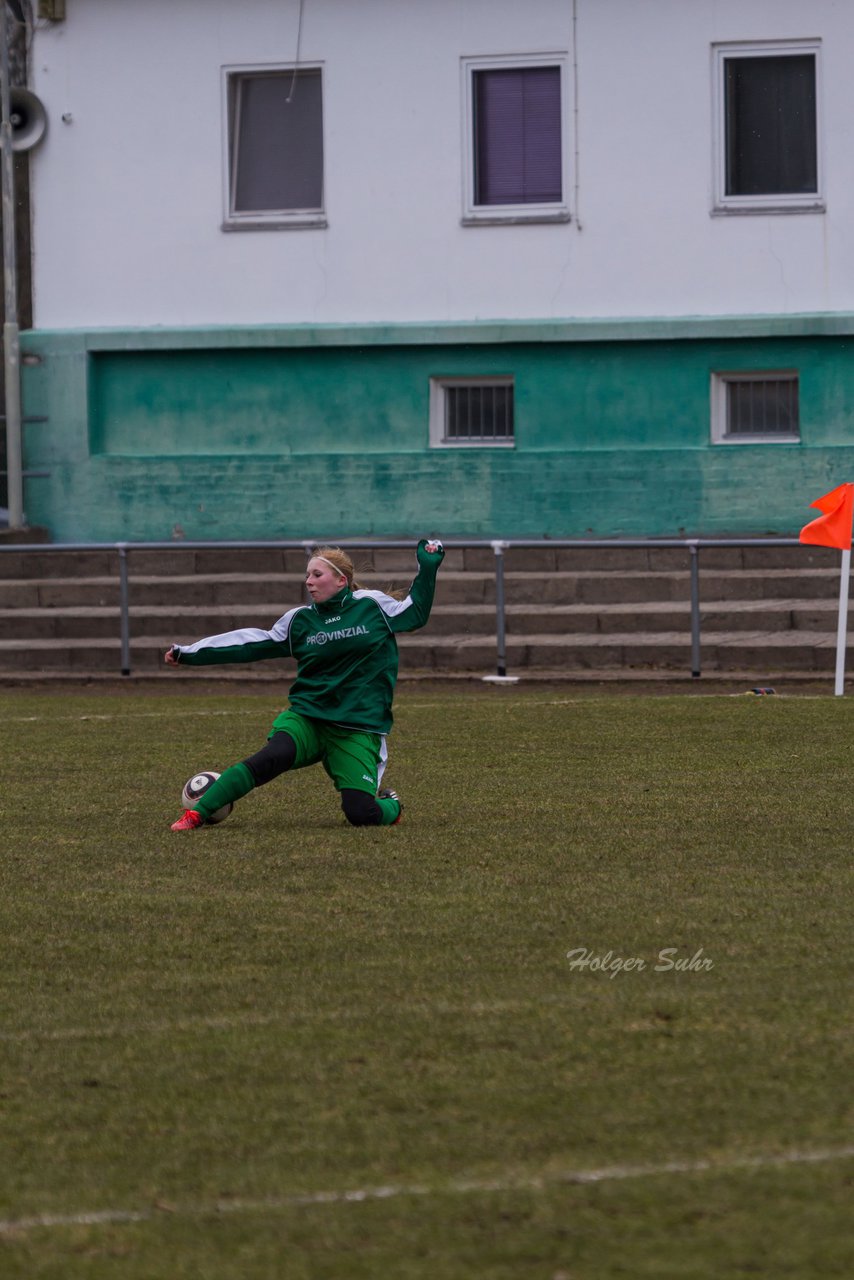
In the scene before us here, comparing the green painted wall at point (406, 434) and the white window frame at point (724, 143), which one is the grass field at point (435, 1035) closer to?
the green painted wall at point (406, 434)

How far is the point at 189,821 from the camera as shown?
366 inches

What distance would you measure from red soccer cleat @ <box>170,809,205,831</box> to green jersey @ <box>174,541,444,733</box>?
0.68m

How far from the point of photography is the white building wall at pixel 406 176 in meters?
20.5

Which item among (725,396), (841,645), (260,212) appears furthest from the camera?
(260,212)

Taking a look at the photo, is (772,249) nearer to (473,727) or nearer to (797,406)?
(797,406)

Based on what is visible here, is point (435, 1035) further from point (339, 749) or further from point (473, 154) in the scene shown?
point (473, 154)

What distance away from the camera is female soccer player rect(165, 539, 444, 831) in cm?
930

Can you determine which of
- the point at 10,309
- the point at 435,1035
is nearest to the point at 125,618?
the point at 10,309

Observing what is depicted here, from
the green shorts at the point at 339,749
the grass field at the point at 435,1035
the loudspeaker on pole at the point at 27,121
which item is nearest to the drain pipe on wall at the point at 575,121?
the loudspeaker on pole at the point at 27,121

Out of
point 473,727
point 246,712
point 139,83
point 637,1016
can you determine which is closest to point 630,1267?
point 637,1016

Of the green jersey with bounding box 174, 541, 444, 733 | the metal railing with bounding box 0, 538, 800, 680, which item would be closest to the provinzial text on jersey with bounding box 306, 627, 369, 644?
the green jersey with bounding box 174, 541, 444, 733

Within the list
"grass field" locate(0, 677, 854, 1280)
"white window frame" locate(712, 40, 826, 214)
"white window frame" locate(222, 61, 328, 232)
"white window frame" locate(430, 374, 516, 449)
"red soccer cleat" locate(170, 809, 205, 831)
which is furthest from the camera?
"white window frame" locate(222, 61, 328, 232)

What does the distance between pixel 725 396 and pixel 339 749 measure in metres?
12.2

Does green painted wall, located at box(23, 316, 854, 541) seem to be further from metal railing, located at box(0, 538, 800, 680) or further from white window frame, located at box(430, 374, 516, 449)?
metal railing, located at box(0, 538, 800, 680)
